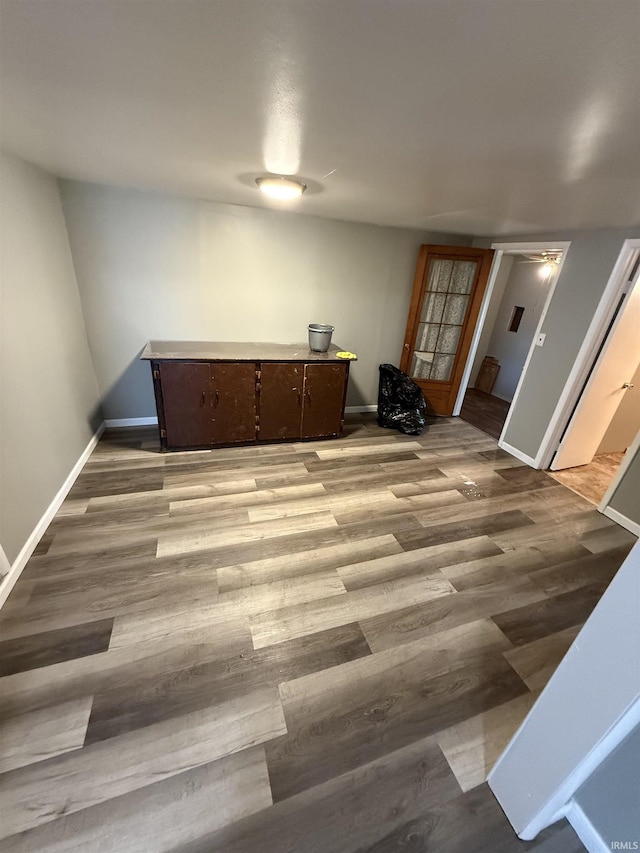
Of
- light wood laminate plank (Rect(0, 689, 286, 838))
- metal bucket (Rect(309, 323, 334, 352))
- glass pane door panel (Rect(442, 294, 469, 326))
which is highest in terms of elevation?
glass pane door panel (Rect(442, 294, 469, 326))

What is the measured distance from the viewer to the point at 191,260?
3129 mm

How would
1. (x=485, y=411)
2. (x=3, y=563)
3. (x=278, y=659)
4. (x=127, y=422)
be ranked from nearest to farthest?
(x=278, y=659) < (x=3, y=563) < (x=127, y=422) < (x=485, y=411)

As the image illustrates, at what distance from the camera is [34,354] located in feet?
6.95

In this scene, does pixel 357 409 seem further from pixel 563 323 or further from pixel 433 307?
pixel 563 323

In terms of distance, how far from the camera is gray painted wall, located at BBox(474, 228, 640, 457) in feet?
9.09

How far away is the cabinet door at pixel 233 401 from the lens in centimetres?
297

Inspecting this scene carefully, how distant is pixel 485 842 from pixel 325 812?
0.53 meters

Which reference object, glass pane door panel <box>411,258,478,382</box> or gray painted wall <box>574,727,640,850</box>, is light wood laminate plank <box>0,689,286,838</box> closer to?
gray painted wall <box>574,727,640,850</box>

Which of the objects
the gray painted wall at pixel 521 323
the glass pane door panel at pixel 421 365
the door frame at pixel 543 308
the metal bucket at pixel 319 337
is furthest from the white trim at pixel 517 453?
the metal bucket at pixel 319 337

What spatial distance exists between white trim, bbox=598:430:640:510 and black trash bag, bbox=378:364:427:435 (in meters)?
1.72

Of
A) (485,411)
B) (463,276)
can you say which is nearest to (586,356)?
(463,276)

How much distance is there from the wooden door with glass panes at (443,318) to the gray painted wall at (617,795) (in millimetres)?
3595

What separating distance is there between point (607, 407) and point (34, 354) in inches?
185

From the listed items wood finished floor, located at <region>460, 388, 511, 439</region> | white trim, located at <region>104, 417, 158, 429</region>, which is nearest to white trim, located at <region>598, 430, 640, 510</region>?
wood finished floor, located at <region>460, 388, 511, 439</region>
